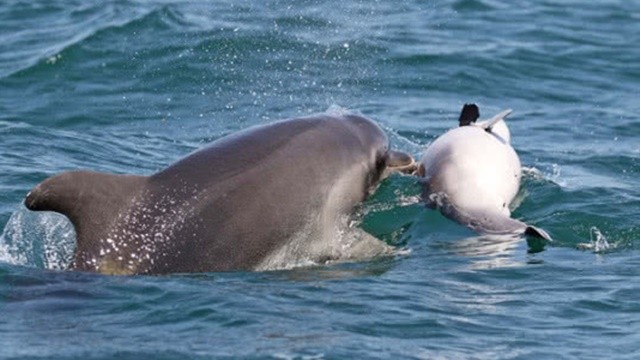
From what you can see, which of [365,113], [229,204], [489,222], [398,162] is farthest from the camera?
[365,113]

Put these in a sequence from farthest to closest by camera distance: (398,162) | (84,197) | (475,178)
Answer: (475,178) < (398,162) < (84,197)

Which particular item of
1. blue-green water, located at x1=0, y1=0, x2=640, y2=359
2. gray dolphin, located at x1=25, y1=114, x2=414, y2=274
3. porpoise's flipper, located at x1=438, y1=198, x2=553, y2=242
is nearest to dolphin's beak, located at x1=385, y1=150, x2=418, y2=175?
blue-green water, located at x1=0, y1=0, x2=640, y2=359

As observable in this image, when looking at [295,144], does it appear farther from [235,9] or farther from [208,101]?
[235,9]

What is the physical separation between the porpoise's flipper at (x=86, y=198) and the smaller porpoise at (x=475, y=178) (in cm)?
366

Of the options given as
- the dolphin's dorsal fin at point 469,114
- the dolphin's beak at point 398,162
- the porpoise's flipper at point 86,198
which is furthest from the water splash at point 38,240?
the dolphin's dorsal fin at point 469,114

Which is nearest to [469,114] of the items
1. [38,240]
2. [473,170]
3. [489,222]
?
[473,170]

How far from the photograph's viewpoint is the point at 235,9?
24.8 metres

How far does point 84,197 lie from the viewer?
34.7ft

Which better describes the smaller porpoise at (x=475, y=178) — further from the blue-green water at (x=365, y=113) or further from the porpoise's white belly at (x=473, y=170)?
the blue-green water at (x=365, y=113)

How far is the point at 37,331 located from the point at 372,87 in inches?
459

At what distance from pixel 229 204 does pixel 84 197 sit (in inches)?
46.8

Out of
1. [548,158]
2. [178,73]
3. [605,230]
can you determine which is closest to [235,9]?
[178,73]

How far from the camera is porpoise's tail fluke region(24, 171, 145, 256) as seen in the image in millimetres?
10352

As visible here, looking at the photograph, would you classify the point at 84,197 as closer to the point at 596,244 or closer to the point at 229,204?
the point at 229,204
